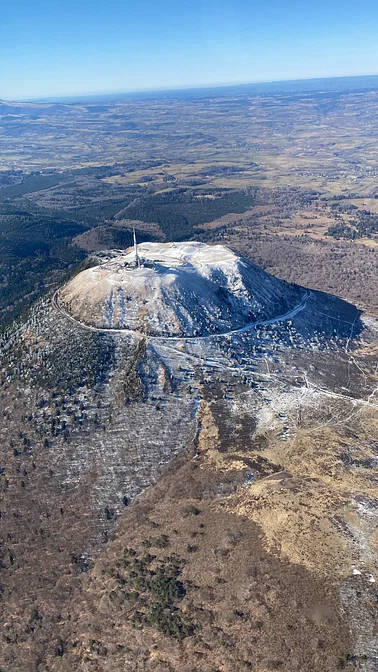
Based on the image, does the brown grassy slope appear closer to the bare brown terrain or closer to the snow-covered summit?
the bare brown terrain

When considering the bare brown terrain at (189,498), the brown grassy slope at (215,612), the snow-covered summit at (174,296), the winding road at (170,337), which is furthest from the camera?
the snow-covered summit at (174,296)

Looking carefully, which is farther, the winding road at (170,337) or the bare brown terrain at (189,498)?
the winding road at (170,337)

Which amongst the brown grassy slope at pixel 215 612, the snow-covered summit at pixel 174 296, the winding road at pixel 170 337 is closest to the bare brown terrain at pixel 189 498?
the brown grassy slope at pixel 215 612

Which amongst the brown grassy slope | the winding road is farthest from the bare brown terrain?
the winding road

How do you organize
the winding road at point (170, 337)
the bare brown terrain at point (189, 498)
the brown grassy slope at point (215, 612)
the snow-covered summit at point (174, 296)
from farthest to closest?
the snow-covered summit at point (174, 296) < the winding road at point (170, 337) < the bare brown terrain at point (189, 498) < the brown grassy slope at point (215, 612)

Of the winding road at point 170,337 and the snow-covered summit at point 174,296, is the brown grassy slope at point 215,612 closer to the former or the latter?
the winding road at point 170,337

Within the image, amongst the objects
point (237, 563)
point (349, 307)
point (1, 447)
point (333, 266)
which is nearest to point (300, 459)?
point (237, 563)

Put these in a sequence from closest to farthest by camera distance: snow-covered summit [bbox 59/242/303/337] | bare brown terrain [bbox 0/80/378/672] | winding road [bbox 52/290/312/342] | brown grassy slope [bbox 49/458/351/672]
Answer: brown grassy slope [bbox 49/458/351/672], bare brown terrain [bbox 0/80/378/672], winding road [bbox 52/290/312/342], snow-covered summit [bbox 59/242/303/337]

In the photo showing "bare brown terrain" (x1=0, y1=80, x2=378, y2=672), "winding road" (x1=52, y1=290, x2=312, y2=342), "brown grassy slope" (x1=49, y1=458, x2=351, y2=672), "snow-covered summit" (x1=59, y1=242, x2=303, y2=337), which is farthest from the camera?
"snow-covered summit" (x1=59, y1=242, x2=303, y2=337)

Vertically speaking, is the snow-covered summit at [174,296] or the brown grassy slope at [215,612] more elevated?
the snow-covered summit at [174,296]
